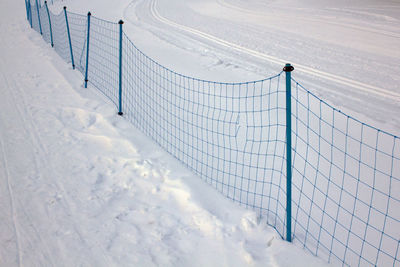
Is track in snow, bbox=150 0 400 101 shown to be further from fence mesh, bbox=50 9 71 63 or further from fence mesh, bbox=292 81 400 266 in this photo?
fence mesh, bbox=50 9 71 63

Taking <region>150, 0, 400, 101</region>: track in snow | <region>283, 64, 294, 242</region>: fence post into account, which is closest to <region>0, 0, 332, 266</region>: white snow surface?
<region>283, 64, 294, 242</region>: fence post

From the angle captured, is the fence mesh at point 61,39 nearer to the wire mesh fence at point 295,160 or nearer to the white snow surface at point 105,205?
the wire mesh fence at point 295,160

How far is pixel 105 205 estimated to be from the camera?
3.87 meters

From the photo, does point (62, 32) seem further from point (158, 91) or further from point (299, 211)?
point (299, 211)

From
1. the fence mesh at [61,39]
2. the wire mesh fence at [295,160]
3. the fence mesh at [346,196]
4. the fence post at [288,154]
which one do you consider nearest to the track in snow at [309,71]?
the wire mesh fence at [295,160]

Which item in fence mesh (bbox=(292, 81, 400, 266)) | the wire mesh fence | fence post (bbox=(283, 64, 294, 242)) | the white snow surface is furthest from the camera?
the wire mesh fence

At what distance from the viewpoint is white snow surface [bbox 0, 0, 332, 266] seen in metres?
3.26

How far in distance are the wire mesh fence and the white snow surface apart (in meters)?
0.31

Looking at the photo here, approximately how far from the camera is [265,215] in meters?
3.78

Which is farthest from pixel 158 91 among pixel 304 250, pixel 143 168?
pixel 304 250

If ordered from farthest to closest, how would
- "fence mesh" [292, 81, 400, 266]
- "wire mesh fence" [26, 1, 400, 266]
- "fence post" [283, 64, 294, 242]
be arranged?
"wire mesh fence" [26, 1, 400, 266]
"fence mesh" [292, 81, 400, 266]
"fence post" [283, 64, 294, 242]

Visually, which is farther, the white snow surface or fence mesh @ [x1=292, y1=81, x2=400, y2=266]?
fence mesh @ [x1=292, y1=81, x2=400, y2=266]

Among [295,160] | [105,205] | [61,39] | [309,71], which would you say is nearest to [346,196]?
[295,160]

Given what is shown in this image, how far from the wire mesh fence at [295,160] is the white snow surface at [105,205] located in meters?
0.31
